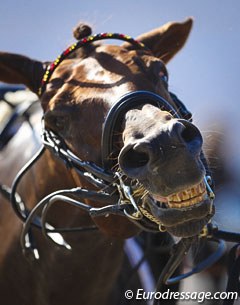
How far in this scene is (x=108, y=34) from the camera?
3.60 meters

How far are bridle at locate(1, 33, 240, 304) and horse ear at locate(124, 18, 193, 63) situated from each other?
0.27 m

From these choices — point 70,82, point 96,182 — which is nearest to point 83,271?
point 96,182

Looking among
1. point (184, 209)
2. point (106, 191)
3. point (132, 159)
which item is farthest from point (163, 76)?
point (184, 209)

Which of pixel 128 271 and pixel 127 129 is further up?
pixel 127 129

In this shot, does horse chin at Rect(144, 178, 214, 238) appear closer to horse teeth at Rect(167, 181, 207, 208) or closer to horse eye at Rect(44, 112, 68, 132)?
horse teeth at Rect(167, 181, 207, 208)

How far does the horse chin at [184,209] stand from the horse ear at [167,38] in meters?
1.28

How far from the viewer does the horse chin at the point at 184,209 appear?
2686mm

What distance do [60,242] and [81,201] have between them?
271 mm

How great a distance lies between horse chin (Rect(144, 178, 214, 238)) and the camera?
106 inches

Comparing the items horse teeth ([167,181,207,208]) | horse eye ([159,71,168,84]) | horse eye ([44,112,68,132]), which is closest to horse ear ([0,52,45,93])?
horse eye ([44,112,68,132])

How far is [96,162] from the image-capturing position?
126 inches

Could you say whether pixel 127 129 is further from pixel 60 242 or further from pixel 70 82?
pixel 60 242

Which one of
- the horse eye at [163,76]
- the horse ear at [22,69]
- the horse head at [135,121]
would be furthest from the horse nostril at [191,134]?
the horse ear at [22,69]

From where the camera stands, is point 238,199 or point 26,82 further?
point 238,199
